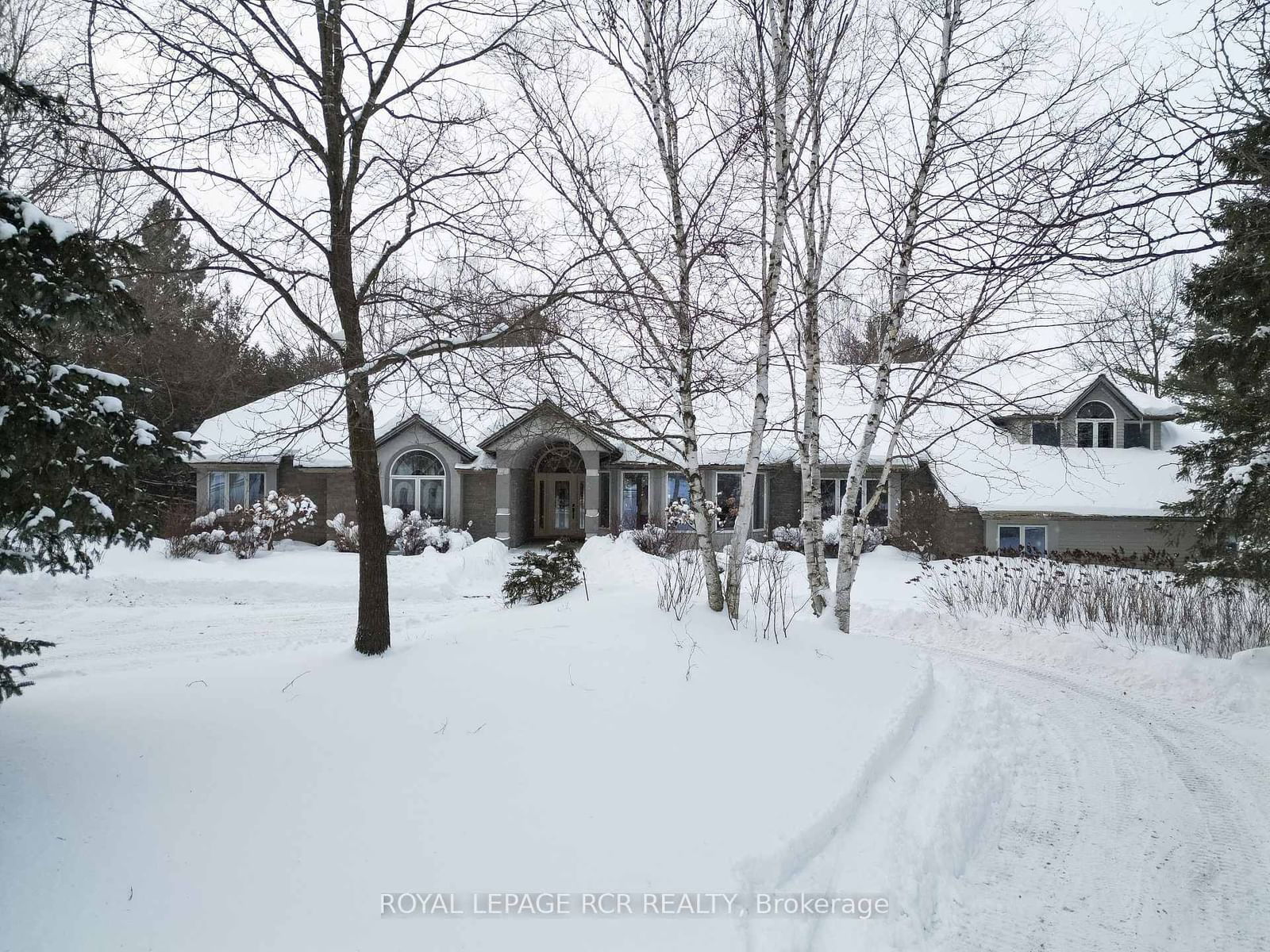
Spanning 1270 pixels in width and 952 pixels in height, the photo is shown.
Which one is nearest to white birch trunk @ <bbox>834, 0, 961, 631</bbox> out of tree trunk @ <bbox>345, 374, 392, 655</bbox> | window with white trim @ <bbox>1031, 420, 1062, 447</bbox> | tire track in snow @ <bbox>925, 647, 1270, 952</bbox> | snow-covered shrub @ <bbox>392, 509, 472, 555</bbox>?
tire track in snow @ <bbox>925, 647, 1270, 952</bbox>

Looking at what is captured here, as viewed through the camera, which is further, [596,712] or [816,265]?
[816,265]

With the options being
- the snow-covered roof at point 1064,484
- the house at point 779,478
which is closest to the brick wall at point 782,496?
the house at point 779,478

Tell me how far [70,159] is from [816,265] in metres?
7.68

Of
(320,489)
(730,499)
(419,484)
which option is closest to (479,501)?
(419,484)

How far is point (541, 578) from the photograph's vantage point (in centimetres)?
1099

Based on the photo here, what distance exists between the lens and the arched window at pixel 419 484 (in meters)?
22.5

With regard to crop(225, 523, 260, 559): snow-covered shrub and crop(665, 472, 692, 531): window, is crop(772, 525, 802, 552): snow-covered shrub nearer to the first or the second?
crop(665, 472, 692, 531): window

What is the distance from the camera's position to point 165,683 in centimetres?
591

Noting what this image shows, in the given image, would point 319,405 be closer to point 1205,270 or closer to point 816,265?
point 816,265

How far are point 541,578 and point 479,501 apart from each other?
12.2 meters

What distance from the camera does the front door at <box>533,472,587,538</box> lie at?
25.0 metres

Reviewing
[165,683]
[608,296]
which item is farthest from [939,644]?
[165,683]

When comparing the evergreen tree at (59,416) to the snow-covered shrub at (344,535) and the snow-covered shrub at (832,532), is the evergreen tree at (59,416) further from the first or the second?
the snow-covered shrub at (832,532)

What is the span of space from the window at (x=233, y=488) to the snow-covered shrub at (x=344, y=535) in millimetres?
4587
